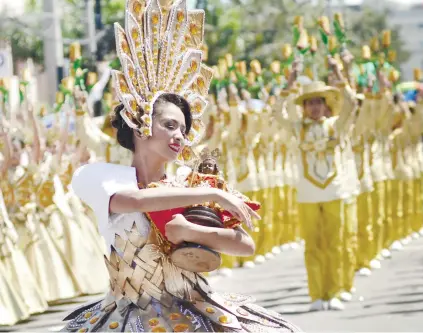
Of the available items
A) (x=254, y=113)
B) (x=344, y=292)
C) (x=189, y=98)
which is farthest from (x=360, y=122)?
(x=189, y=98)

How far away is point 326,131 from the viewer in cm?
1053

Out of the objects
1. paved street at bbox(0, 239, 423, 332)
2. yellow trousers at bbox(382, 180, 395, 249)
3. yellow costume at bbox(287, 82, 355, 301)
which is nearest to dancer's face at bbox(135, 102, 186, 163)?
paved street at bbox(0, 239, 423, 332)

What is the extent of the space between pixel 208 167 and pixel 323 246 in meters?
6.15

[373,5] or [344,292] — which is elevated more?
[373,5]

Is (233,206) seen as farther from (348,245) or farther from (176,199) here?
(348,245)

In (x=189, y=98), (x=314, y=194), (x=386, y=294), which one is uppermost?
(x=189, y=98)

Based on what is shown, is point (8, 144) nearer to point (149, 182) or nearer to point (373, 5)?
point (149, 182)

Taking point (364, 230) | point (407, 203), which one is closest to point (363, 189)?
point (364, 230)

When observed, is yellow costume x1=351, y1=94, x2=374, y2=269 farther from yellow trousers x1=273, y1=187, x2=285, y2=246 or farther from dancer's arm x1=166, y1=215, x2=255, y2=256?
dancer's arm x1=166, y1=215, x2=255, y2=256

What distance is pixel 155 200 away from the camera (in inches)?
164

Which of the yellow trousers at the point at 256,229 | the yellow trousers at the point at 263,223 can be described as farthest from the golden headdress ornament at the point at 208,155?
the yellow trousers at the point at 263,223

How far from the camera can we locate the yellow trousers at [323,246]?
10508mm

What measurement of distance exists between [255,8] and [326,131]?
33730mm

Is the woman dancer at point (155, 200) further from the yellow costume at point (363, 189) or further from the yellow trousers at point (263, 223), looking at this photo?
the yellow trousers at point (263, 223)
